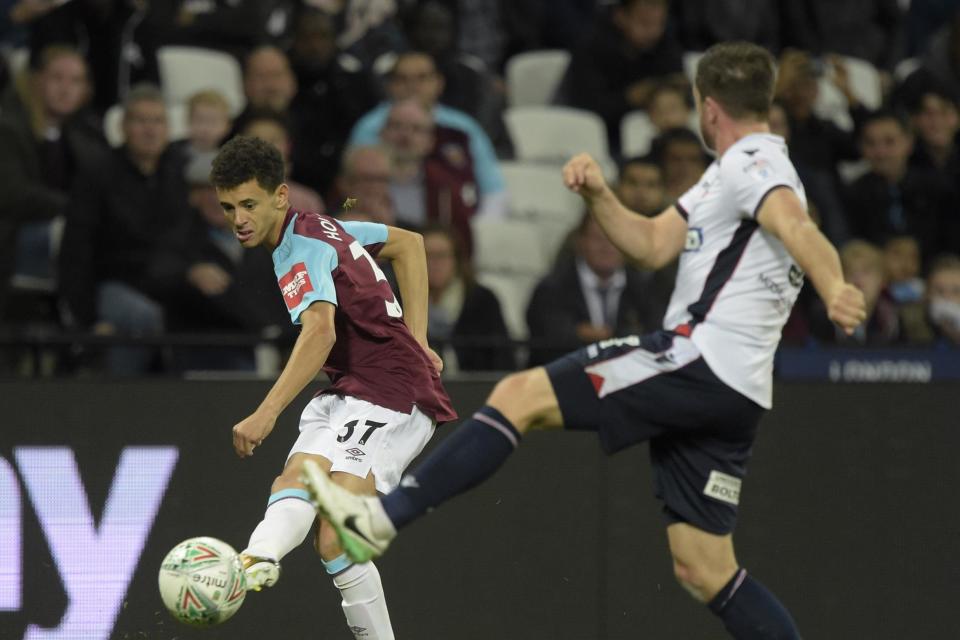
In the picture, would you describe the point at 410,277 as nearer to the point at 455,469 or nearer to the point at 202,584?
the point at 455,469

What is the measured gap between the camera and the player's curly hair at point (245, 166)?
5289mm

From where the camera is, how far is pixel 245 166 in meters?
5.29

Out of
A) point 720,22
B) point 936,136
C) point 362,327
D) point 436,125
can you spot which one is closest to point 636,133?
point 720,22

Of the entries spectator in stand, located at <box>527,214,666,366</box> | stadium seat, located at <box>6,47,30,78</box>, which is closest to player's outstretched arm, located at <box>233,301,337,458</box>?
spectator in stand, located at <box>527,214,666,366</box>

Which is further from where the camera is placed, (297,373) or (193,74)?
(193,74)

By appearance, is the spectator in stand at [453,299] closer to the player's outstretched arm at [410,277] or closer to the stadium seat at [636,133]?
the player's outstretched arm at [410,277]

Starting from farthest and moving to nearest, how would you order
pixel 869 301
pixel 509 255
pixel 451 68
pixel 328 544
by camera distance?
pixel 451 68 < pixel 509 255 < pixel 869 301 < pixel 328 544

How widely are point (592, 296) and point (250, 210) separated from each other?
3492 mm

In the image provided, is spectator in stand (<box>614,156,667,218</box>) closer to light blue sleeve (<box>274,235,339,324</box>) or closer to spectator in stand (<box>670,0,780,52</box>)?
spectator in stand (<box>670,0,780,52</box>)

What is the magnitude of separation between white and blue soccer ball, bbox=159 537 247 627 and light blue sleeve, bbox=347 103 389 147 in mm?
4605

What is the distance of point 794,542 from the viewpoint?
665cm

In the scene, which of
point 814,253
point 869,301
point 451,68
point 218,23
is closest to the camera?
point 814,253

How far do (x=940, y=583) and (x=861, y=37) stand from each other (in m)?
6.46

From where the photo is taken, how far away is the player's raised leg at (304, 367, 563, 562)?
4605 millimetres
